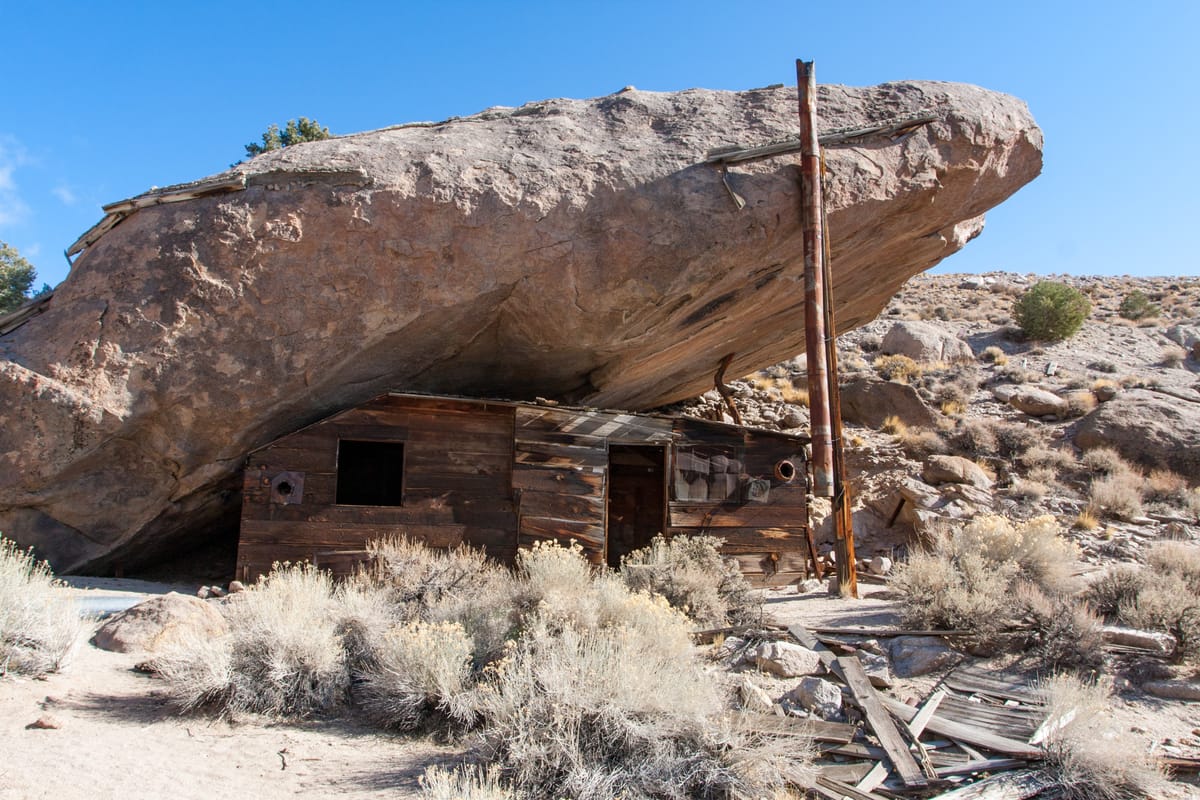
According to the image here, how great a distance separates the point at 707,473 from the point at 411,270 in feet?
15.9

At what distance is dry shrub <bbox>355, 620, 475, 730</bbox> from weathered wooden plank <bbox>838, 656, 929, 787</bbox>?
270 cm

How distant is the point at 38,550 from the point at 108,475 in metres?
1.07

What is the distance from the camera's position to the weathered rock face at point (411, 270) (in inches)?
353

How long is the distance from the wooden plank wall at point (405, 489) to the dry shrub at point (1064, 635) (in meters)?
5.71

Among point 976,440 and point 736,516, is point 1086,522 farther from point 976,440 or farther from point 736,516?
point 736,516

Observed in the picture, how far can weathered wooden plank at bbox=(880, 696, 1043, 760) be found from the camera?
17.0ft

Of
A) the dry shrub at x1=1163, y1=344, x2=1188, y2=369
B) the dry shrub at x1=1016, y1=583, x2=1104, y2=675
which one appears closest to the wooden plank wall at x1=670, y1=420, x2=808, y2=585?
the dry shrub at x1=1016, y1=583, x2=1104, y2=675

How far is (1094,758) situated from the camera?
483cm

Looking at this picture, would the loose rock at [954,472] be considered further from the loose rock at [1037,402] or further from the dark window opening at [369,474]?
the dark window opening at [369,474]

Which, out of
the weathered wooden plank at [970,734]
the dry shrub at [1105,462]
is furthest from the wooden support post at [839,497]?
the dry shrub at [1105,462]

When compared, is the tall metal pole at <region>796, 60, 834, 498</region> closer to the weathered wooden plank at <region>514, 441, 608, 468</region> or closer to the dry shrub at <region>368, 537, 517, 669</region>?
the weathered wooden plank at <region>514, 441, 608, 468</region>

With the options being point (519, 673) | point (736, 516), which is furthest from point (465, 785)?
point (736, 516)

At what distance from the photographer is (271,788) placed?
183 inches

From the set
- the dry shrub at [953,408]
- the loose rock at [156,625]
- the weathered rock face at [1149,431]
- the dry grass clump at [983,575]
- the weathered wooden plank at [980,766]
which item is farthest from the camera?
the dry shrub at [953,408]
